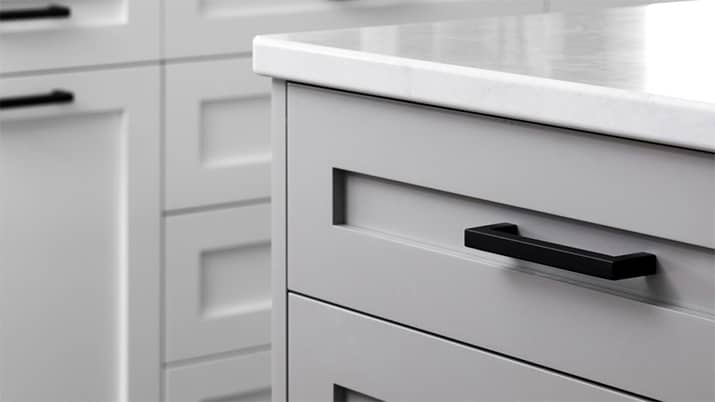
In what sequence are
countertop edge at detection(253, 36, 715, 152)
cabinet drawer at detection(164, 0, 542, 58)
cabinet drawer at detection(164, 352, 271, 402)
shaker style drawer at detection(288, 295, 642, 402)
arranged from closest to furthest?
countertop edge at detection(253, 36, 715, 152)
shaker style drawer at detection(288, 295, 642, 402)
cabinet drawer at detection(164, 0, 542, 58)
cabinet drawer at detection(164, 352, 271, 402)

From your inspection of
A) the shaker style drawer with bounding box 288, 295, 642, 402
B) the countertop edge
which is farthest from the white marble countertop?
the shaker style drawer with bounding box 288, 295, 642, 402

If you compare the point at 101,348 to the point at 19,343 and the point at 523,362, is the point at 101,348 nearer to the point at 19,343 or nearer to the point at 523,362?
the point at 19,343

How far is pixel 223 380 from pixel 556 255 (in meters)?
1.30

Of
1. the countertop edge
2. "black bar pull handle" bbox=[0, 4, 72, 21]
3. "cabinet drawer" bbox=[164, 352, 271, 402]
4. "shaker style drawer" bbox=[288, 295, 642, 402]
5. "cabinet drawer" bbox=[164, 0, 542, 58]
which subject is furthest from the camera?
"cabinet drawer" bbox=[164, 352, 271, 402]

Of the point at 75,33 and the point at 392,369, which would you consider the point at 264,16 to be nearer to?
the point at 75,33

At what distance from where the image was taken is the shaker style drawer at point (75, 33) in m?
1.68

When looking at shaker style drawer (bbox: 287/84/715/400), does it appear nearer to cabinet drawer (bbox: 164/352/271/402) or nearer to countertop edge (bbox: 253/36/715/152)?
countertop edge (bbox: 253/36/715/152)

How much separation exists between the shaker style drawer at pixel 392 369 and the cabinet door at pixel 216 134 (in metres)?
0.95

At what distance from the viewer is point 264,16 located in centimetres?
191

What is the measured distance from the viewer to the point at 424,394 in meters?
0.87

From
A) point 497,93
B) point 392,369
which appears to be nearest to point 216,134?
point 392,369

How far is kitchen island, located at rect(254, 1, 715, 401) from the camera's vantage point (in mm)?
712

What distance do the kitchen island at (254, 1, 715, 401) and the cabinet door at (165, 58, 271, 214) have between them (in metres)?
0.90

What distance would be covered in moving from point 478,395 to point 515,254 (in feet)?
0.38
